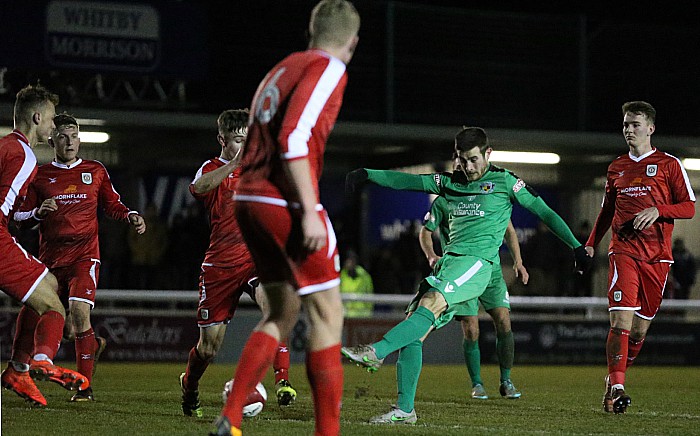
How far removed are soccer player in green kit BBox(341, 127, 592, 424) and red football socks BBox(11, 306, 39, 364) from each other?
2.81 meters

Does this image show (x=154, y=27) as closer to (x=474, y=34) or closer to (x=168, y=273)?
(x=168, y=273)

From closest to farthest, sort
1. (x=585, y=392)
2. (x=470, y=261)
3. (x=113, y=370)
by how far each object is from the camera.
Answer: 1. (x=470, y=261)
2. (x=585, y=392)
3. (x=113, y=370)

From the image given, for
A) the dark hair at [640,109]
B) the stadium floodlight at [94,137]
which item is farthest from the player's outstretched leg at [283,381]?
the stadium floodlight at [94,137]

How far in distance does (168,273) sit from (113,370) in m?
4.50

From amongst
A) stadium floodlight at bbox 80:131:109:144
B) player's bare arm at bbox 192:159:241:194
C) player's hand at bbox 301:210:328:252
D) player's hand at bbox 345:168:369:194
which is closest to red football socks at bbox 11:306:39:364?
player's bare arm at bbox 192:159:241:194

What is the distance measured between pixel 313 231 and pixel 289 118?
548mm

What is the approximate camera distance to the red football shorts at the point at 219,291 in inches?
310

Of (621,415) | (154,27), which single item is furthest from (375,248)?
(621,415)

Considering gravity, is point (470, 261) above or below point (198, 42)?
below

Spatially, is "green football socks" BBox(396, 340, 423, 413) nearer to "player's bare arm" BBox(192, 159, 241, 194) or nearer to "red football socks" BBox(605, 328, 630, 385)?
"player's bare arm" BBox(192, 159, 241, 194)

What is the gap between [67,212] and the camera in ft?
30.2

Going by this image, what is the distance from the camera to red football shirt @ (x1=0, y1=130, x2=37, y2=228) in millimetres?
7285

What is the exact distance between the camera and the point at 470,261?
798 centimetres

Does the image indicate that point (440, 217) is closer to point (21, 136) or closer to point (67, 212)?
point (67, 212)
